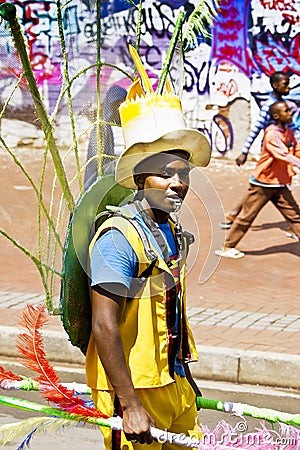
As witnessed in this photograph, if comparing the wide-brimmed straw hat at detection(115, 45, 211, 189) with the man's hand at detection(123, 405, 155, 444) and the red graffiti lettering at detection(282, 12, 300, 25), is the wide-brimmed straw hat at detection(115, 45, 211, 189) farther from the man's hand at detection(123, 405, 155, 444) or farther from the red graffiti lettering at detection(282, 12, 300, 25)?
the red graffiti lettering at detection(282, 12, 300, 25)

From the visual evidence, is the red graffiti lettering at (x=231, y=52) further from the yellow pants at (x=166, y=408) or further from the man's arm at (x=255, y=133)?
the yellow pants at (x=166, y=408)

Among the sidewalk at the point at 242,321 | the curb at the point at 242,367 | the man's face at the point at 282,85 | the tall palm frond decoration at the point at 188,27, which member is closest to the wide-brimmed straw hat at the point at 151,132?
the tall palm frond decoration at the point at 188,27

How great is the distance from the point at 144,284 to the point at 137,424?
46 cm

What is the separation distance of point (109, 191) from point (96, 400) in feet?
2.46

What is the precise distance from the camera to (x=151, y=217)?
10.7 ft

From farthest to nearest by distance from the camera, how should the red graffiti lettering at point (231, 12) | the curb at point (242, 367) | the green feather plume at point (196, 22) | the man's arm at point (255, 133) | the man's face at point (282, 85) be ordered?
the red graffiti lettering at point (231, 12), the man's arm at point (255, 133), the man's face at point (282, 85), the curb at point (242, 367), the green feather plume at point (196, 22)

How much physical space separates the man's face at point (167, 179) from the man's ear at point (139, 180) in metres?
0.01

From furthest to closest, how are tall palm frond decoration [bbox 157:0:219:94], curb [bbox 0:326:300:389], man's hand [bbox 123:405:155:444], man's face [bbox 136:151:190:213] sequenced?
curb [bbox 0:326:300:389]
tall palm frond decoration [bbox 157:0:219:94]
man's face [bbox 136:151:190:213]
man's hand [bbox 123:405:155:444]

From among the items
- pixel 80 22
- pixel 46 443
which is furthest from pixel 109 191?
pixel 46 443

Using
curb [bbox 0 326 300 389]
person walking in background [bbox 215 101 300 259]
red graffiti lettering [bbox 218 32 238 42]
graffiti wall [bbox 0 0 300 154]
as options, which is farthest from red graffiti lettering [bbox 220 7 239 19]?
curb [bbox 0 326 300 389]

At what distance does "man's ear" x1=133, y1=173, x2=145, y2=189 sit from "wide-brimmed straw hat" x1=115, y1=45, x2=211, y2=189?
0.05 feet

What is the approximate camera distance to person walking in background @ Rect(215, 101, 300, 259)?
974 cm

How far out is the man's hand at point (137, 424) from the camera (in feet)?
9.87

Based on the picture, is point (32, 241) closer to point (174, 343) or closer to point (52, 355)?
point (174, 343)
